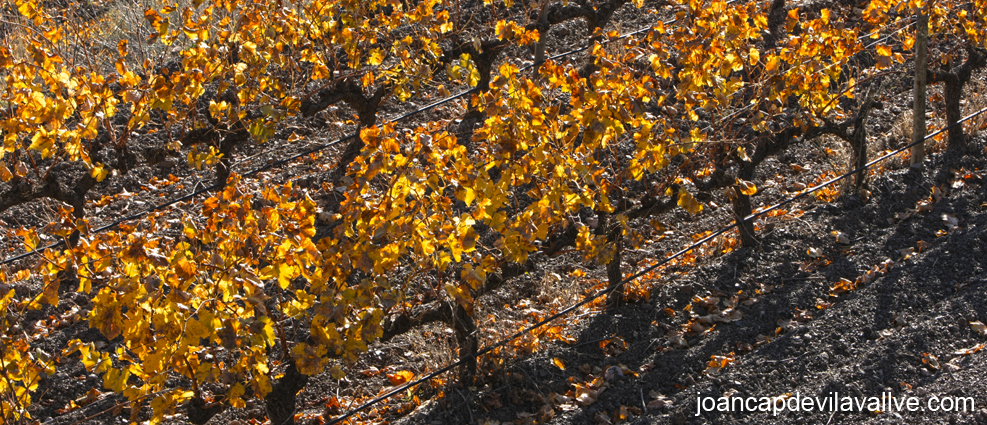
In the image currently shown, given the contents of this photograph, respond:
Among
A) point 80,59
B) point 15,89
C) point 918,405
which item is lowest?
point 918,405

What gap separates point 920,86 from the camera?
4.25 meters

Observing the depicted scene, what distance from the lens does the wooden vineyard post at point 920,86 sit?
13.8ft

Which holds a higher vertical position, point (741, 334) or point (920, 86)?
point (920, 86)

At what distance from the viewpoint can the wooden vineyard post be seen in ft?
13.8

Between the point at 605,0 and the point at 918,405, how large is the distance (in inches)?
173

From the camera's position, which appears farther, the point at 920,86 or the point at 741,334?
the point at 920,86

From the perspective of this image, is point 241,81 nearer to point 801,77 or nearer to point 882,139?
point 801,77

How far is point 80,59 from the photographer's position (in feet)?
23.9

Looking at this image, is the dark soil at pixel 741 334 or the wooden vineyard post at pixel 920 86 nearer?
the dark soil at pixel 741 334

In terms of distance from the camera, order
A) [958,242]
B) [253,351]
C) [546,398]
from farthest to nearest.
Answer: [958,242] < [546,398] < [253,351]

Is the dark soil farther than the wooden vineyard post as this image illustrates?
No

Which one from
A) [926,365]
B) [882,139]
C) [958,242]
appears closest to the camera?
[926,365]

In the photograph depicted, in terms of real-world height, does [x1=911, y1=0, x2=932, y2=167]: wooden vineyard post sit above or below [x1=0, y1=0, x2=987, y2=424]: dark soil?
above

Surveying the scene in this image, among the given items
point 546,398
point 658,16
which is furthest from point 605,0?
point 546,398
